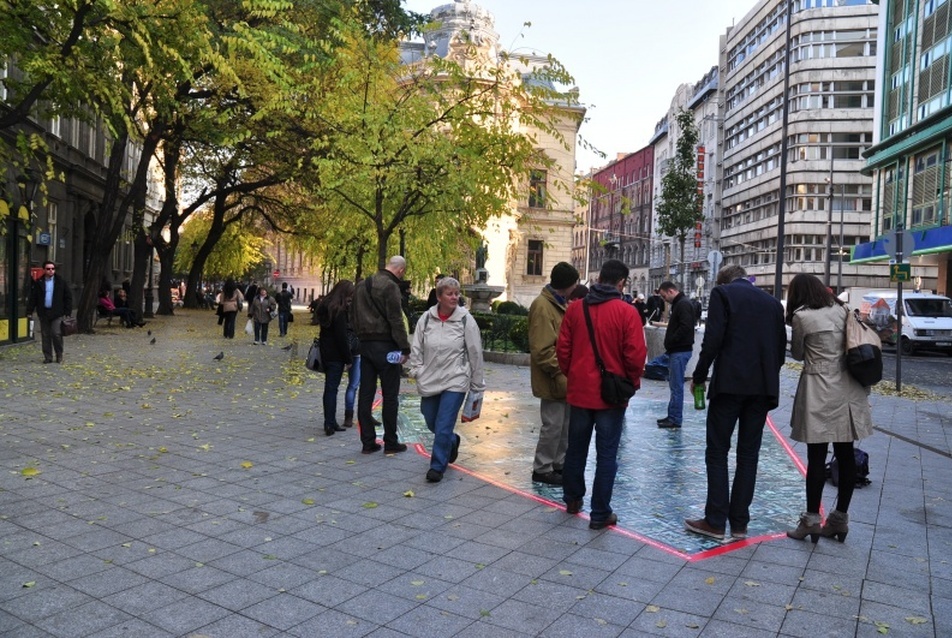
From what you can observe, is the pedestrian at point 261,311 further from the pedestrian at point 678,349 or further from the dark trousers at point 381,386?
the dark trousers at point 381,386

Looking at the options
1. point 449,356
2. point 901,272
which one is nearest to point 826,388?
point 449,356

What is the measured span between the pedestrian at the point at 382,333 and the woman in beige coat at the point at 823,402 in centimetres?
363

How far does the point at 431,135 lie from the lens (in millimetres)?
15062

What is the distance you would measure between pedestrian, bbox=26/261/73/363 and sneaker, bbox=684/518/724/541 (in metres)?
12.8

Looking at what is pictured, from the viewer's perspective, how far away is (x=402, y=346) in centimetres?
780

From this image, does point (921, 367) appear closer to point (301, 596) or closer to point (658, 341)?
point (658, 341)

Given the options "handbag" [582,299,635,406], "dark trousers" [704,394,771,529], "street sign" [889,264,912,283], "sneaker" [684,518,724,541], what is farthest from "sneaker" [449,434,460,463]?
"street sign" [889,264,912,283]

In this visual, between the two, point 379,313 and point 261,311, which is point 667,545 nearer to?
point 379,313

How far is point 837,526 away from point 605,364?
1912mm

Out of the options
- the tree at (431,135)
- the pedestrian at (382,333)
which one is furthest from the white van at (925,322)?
the pedestrian at (382,333)

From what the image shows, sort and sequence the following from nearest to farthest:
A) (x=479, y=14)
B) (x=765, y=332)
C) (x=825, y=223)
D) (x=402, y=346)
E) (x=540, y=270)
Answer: (x=765, y=332), (x=402, y=346), (x=479, y=14), (x=540, y=270), (x=825, y=223)

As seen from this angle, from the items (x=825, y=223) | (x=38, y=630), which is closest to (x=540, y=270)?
(x=825, y=223)

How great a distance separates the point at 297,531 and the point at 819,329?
3.80 meters

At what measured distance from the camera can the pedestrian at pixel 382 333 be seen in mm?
7820
